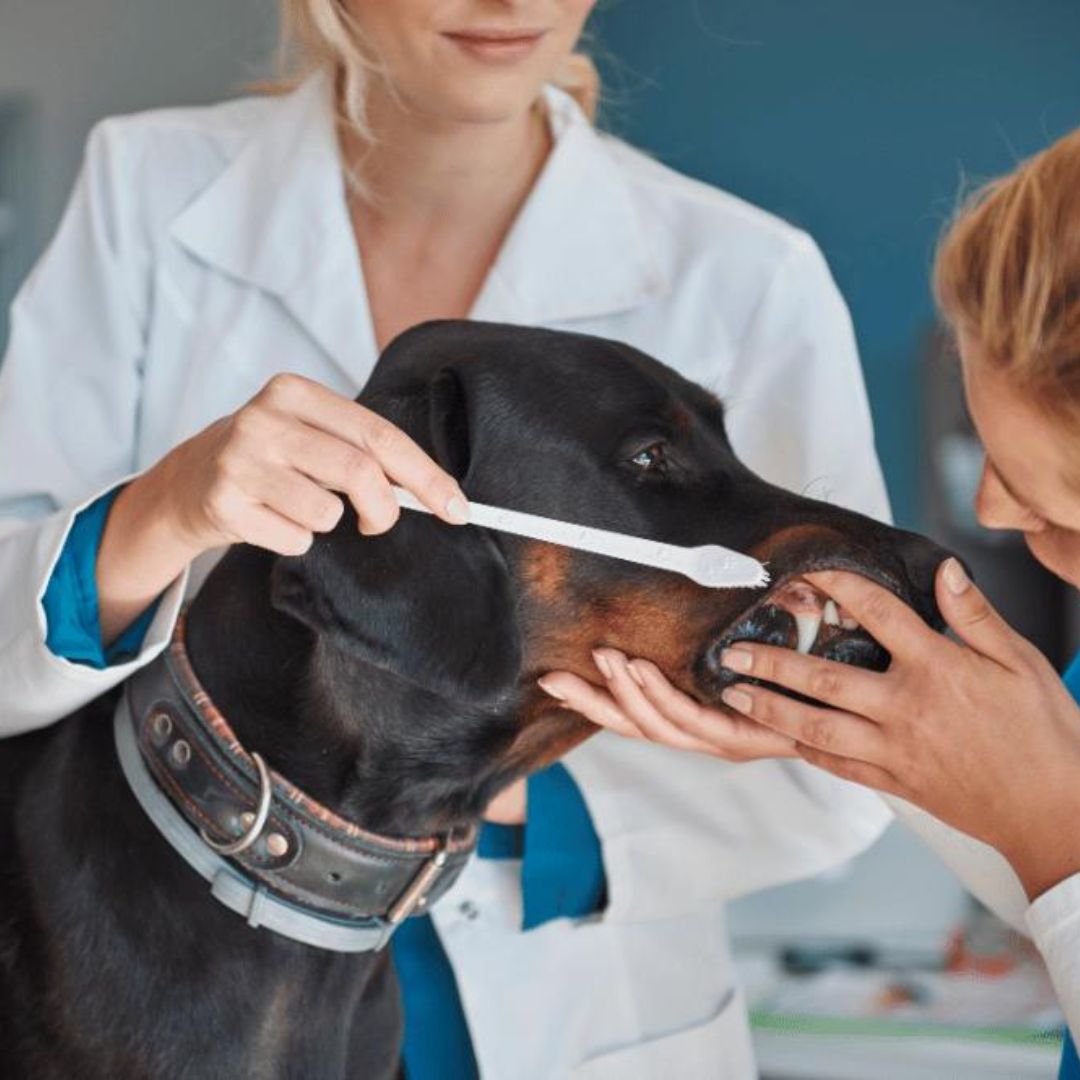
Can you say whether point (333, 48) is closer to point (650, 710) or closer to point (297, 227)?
point (297, 227)

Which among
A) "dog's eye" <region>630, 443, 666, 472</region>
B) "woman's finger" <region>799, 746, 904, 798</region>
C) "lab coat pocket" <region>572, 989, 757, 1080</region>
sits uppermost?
"dog's eye" <region>630, 443, 666, 472</region>

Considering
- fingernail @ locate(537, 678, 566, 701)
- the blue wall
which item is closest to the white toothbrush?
fingernail @ locate(537, 678, 566, 701)

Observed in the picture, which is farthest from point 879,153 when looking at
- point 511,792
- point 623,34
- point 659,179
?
point 511,792

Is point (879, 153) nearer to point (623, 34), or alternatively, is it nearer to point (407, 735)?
point (623, 34)

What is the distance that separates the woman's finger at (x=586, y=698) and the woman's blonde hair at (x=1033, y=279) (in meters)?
0.40

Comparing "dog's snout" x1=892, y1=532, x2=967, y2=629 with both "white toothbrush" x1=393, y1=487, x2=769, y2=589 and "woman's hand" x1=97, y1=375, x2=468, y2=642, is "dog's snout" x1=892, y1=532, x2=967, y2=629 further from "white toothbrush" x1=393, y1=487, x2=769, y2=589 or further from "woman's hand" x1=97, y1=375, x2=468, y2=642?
"woman's hand" x1=97, y1=375, x2=468, y2=642

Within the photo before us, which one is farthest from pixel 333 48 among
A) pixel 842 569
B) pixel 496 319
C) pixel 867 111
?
pixel 867 111

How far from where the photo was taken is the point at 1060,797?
137 centimetres

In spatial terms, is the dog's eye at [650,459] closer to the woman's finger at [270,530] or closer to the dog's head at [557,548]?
the dog's head at [557,548]

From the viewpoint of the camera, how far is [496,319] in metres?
1.95

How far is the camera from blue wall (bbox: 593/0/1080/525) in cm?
441

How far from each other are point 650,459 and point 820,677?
0.25 meters

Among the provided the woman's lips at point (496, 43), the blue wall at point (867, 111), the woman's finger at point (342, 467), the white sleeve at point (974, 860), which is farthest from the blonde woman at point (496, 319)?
the blue wall at point (867, 111)

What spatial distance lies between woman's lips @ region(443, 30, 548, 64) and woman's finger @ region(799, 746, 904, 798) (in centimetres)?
75
